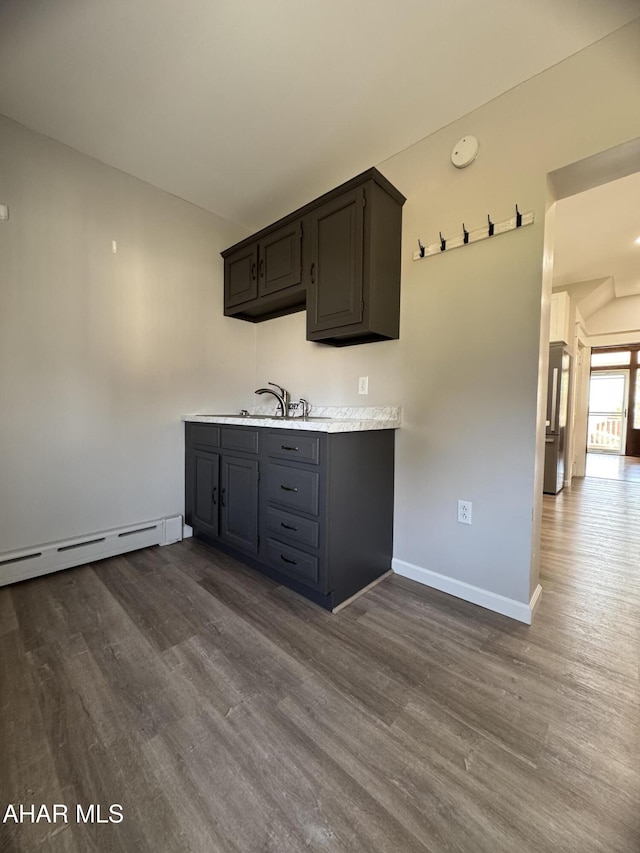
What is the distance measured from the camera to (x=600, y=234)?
3.17 m

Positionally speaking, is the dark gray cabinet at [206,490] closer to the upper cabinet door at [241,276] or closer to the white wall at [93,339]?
the white wall at [93,339]

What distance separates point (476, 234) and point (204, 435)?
6.76ft

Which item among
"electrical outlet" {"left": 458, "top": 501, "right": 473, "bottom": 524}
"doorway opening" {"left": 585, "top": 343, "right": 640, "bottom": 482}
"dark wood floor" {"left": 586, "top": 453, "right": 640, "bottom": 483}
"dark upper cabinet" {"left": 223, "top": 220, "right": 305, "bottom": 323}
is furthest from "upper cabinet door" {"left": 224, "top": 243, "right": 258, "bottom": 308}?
"doorway opening" {"left": 585, "top": 343, "right": 640, "bottom": 482}

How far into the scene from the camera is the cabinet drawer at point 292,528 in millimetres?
1692

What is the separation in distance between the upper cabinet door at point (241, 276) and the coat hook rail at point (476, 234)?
1.19 metres

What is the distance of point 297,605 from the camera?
5.69 feet

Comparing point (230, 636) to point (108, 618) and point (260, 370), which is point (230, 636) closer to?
point (108, 618)

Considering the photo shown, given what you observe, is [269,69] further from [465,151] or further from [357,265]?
[465,151]

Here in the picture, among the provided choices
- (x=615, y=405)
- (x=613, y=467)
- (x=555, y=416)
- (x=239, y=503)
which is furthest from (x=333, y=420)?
(x=615, y=405)

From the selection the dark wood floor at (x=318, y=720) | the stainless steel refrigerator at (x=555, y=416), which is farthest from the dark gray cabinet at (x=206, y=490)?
the stainless steel refrigerator at (x=555, y=416)

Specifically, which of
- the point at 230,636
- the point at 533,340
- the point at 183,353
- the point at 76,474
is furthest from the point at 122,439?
the point at 533,340

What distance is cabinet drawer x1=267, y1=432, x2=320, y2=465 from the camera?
167 cm

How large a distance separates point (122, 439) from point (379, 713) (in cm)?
214

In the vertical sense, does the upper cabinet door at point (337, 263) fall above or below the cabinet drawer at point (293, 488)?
above
